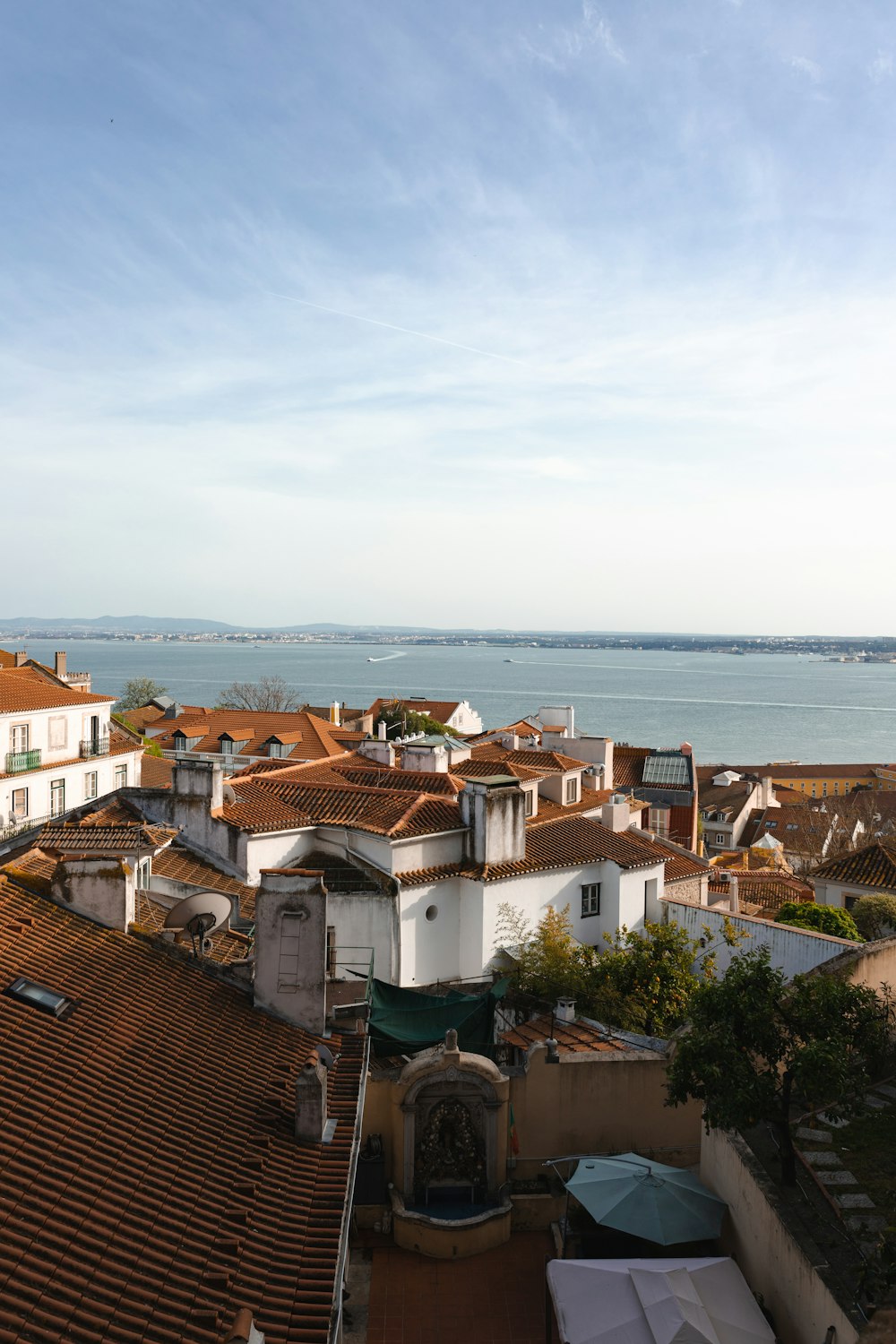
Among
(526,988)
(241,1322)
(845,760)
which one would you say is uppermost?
(241,1322)

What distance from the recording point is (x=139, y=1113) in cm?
925

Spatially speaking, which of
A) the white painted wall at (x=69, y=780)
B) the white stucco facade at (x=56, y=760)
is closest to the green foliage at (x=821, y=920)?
the white painted wall at (x=69, y=780)

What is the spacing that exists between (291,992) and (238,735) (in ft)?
153

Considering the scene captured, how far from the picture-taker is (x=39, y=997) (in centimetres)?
1017

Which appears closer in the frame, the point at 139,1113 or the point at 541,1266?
the point at 139,1113

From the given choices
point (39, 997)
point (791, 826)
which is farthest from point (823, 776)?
point (39, 997)

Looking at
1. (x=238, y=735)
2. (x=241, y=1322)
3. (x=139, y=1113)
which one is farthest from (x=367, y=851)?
(x=238, y=735)

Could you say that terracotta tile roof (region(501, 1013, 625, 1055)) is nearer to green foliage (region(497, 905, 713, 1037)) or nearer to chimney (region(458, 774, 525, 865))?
green foliage (region(497, 905, 713, 1037))

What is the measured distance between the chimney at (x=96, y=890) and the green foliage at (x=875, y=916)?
1984 centimetres

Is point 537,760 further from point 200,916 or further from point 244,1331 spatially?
point 244,1331

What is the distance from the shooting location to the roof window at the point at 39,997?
1006 cm

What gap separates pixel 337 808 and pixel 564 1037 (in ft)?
30.2

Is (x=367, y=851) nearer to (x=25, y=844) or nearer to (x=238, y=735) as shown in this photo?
(x=25, y=844)

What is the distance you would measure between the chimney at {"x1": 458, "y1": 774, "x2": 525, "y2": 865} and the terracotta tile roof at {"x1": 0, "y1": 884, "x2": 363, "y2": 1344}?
38.8 feet
